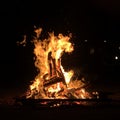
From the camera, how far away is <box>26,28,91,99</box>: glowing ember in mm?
13719

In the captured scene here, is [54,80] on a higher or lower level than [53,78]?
lower

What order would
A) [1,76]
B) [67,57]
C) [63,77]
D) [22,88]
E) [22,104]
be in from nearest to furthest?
[22,104]
[63,77]
[22,88]
[1,76]
[67,57]

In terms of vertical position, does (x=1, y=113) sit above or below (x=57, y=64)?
below

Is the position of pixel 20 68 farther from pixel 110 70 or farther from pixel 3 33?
pixel 110 70

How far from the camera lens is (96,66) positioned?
27078 mm

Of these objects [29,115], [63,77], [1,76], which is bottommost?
[29,115]

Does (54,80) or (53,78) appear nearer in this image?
(54,80)

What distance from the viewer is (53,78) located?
13.9 m

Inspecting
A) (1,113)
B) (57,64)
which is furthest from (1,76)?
(1,113)

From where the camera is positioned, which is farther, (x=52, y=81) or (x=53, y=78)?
(x=53, y=78)

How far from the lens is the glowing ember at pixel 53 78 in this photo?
45.0 ft

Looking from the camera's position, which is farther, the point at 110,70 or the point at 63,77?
the point at 110,70

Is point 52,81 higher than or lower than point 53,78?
lower

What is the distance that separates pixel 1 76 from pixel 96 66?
26.2 feet
